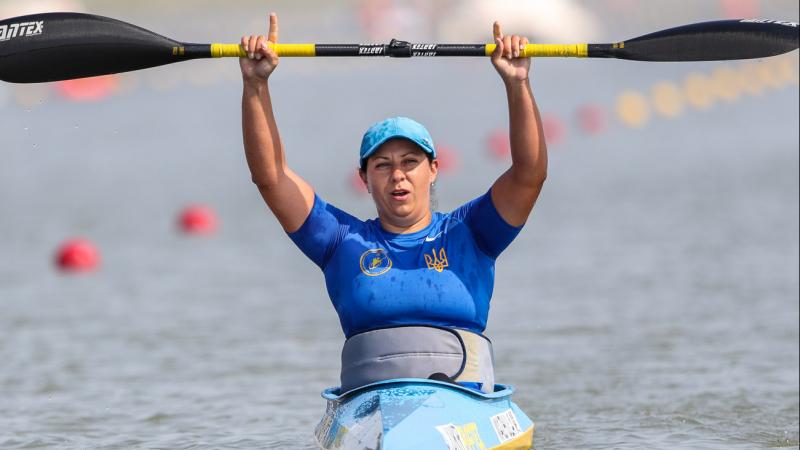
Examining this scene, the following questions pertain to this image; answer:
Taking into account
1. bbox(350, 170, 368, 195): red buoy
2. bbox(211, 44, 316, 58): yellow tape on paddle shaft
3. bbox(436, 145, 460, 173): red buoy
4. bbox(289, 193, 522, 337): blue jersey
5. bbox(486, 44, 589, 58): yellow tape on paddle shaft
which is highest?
bbox(436, 145, 460, 173): red buoy

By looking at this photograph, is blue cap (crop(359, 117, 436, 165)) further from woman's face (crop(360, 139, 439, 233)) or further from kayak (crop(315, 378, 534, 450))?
kayak (crop(315, 378, 534, 450))

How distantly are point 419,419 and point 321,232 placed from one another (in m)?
1.07

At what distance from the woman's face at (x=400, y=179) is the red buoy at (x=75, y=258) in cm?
1041

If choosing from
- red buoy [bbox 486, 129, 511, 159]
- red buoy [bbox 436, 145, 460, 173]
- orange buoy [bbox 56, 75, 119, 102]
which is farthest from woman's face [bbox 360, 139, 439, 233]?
orange buoy [bbox 56, 75, 119, 102]

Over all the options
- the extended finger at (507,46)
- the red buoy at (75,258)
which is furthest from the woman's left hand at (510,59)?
the red buoy at (75,258)

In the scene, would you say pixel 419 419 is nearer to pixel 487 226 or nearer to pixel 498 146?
pixel 487 226

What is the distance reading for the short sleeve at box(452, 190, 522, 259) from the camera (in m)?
7.02

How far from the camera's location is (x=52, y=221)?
22203 mm

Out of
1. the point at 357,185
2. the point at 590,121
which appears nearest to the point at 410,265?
the point at 357,185

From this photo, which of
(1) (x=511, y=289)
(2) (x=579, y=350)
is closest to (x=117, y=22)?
(2) (x=579, y=350)

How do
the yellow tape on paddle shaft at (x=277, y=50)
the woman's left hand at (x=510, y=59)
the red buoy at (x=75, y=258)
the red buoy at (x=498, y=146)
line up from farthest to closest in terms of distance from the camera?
the red buoy at (x=498, y=146), the red buoy at (x=75, y=258), the yellow tape on paddle shaft at (x=277, y=50), the woman's left hand at (x=510, y=59)

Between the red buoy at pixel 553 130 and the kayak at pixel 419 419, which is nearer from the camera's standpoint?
the kayak at pixel 419 419

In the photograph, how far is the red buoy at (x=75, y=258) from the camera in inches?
671

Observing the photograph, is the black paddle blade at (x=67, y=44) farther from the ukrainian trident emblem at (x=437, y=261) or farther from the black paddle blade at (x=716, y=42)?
the black paddle blade at (x=716, y=42)
